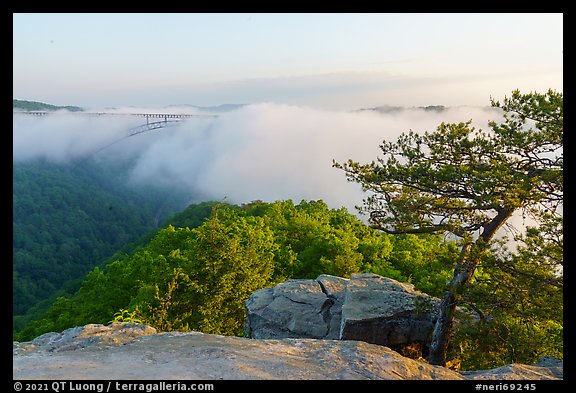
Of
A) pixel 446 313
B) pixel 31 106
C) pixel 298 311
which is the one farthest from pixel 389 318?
pixel 31 106

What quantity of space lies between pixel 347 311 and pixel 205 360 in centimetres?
815

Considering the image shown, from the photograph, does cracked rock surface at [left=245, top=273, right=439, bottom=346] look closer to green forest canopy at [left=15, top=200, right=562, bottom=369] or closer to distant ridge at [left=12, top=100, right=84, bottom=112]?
green forest canopy at [left=15, top=200, right=562, bottom=369]

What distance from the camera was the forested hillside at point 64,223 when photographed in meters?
63.2

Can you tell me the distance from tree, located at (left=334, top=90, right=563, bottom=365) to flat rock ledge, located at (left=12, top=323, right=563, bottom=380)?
4409mm

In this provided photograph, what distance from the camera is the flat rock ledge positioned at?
24.5ft

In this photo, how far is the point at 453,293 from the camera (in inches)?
527

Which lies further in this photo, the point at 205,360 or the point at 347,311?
the point at 347,311

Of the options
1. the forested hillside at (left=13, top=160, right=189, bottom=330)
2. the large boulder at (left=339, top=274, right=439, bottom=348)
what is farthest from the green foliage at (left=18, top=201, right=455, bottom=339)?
the forested hillside at (left=13, top=160, right=189, bottom=330)

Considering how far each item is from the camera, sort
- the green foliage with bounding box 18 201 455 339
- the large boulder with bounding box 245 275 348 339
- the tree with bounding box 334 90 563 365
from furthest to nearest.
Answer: the green foliage with bounding box 18 201 455 339, the large boulder with bounding box 245 275 348 339, the tree with bounding box 334 90 563 365

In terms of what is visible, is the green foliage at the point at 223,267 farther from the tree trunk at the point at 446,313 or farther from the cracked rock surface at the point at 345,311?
the cracked rock surface at the point at 345,311

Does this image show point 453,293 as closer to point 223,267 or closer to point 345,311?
point 345,311

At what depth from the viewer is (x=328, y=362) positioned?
8.55 m

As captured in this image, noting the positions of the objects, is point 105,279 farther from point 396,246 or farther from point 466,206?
point 466,206

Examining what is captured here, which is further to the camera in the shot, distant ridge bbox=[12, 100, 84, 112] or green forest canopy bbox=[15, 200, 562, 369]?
distant ridge bbox=[12, 100, 84, 112]
